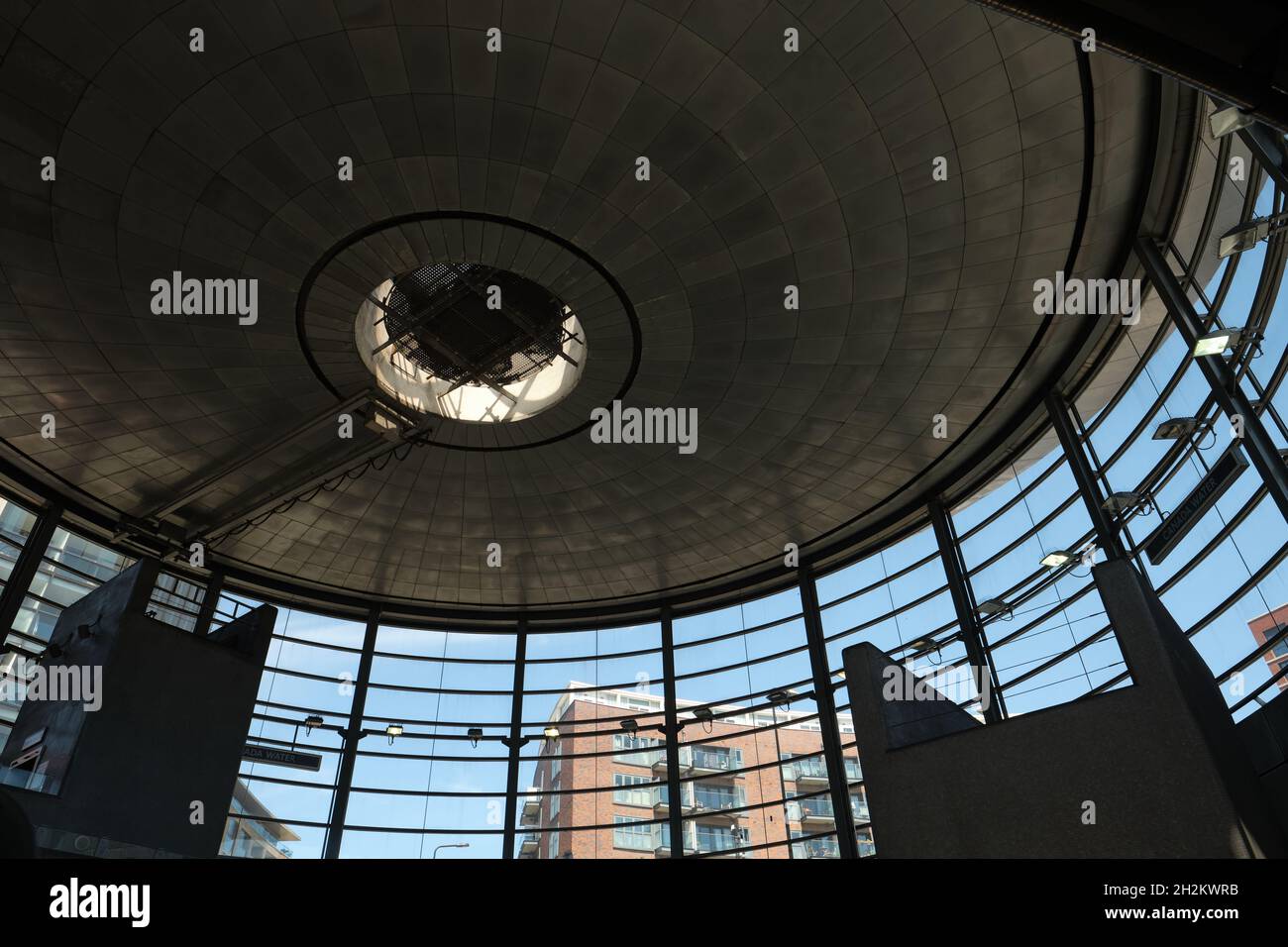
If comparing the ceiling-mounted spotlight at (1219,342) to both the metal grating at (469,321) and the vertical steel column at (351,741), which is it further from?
the vertical steel column at (351,741)

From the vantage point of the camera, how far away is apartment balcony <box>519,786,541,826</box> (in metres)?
28.4

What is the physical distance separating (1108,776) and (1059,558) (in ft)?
26.3

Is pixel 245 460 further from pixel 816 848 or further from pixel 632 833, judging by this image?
pixel 816 848

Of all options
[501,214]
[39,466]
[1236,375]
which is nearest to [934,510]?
[1236,375]

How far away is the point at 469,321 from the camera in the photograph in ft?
68.6

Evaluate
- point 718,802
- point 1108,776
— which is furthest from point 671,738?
point 1108,776

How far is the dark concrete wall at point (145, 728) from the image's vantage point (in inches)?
720

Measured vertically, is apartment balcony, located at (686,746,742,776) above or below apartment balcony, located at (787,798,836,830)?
above

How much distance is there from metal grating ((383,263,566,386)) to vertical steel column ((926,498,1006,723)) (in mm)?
13220

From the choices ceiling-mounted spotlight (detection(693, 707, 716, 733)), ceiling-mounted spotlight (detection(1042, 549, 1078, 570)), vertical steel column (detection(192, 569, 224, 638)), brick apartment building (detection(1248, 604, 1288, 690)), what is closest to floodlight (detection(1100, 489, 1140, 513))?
ceiling-mounted spotlight (detection(1042, 549, 1078, 570))

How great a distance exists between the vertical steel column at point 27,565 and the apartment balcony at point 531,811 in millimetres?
16531

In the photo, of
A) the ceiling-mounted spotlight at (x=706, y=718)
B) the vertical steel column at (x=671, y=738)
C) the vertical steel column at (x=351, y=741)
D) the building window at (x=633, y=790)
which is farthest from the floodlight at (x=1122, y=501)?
the vertical steel column at (x=351, y=741)

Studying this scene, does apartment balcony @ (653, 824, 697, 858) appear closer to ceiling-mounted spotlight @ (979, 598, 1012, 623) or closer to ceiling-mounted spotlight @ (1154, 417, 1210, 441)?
ceiling-mounted spotlight @ (979, 598, 1012, 623)
